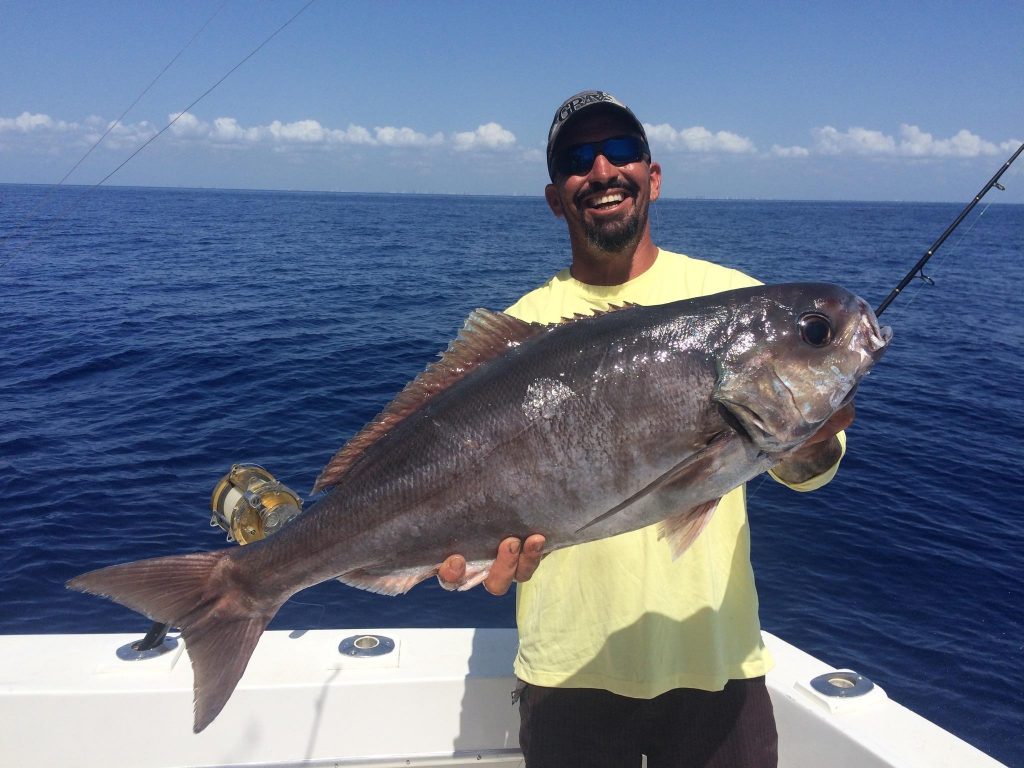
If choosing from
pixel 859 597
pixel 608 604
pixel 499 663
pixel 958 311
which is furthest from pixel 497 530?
pixel 958 311

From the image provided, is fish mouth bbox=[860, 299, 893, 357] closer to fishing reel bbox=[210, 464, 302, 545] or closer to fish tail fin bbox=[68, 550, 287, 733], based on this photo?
fish tail fin bbox=[68, 550, 287, 733]

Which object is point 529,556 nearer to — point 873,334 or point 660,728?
point 660,728

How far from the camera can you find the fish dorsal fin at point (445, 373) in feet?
9.42

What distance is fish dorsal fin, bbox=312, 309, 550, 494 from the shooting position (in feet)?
9.42

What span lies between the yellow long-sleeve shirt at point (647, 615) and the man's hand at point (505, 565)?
0.49m

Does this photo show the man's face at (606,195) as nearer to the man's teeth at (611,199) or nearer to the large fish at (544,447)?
the man's teeth at (611,199)

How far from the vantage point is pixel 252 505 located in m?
4.41

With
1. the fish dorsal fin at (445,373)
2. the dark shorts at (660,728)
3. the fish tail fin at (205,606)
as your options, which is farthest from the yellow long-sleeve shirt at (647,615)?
the fish tail fin at (205,606)

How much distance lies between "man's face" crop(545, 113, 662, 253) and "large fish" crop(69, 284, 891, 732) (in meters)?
0.81

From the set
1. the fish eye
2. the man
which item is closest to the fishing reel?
the man

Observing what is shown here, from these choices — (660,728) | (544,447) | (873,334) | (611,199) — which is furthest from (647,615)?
(611,199)

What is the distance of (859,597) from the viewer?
9.83 m

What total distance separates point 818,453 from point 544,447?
1.19m

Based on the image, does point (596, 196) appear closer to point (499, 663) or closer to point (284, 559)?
point (284, 559)
